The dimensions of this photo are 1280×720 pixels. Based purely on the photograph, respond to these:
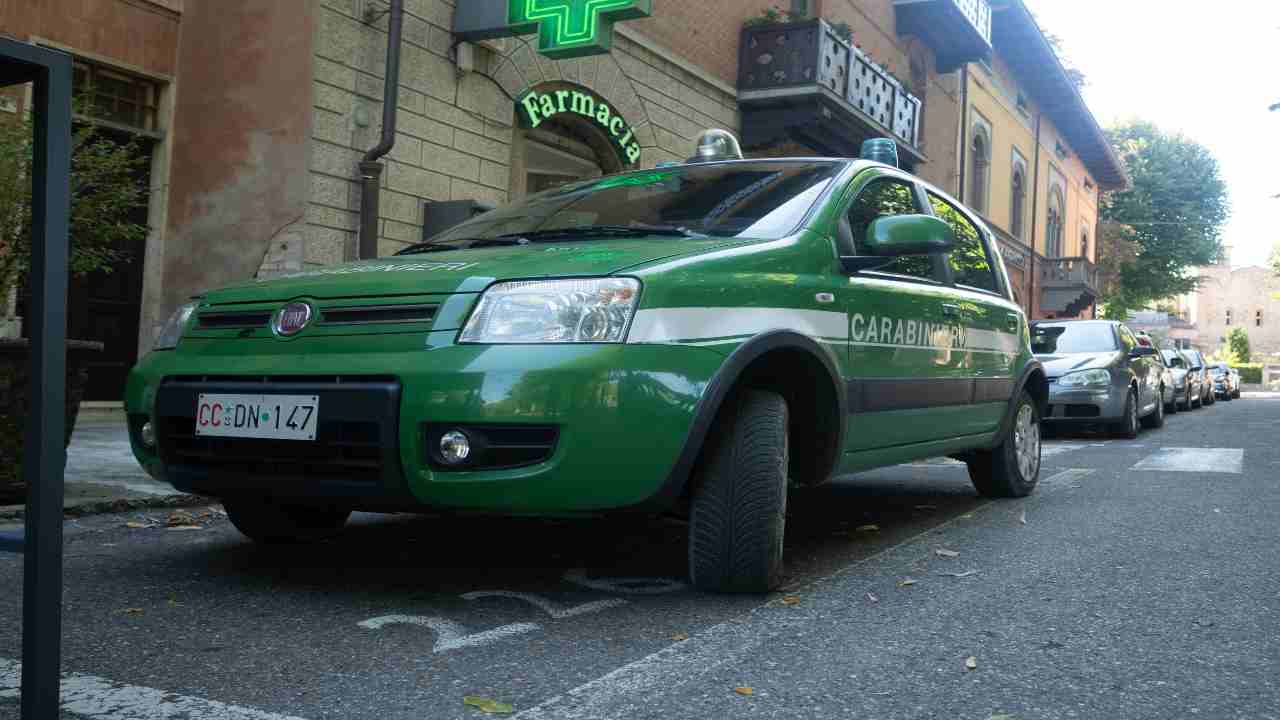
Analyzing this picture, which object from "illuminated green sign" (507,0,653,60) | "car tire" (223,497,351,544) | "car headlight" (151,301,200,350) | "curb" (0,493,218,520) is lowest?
"curb" (0,493,218,520)

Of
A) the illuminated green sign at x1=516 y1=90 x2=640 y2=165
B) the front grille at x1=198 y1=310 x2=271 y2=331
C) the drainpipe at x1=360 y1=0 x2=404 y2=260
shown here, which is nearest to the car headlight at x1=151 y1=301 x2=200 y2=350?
the front grille at x1=198 y1=310 x2=271 y2=331

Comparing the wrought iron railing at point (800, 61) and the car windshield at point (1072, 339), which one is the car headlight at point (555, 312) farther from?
the wrought iron railing at point (800, 61)

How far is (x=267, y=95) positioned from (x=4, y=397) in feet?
18.1

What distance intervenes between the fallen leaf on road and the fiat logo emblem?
1.39m

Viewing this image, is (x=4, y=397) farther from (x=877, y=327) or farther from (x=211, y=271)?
(x=211, y=271)

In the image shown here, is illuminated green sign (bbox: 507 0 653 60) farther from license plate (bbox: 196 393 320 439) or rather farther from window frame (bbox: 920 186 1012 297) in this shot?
license plate (bbox: 196 393 320 439)

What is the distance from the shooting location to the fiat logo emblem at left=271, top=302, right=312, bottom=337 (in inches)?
139

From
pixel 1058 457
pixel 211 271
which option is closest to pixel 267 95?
pixel 211 271

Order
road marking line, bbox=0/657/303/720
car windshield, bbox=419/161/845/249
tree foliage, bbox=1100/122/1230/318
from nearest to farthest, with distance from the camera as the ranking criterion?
road marking line, bbox=0/657/303/720
car windshield, bbox=419/161/845/249
tree foliage, bbox=1100/122/1230/318

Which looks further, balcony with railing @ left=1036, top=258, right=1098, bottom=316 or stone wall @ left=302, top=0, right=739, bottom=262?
balcony with railing @ left=1036, top=258, right=1098, bottom=316

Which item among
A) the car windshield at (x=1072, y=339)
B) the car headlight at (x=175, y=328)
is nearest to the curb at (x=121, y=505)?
the car headlight at (x=175, y=328)

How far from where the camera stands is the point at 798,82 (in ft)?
53.2

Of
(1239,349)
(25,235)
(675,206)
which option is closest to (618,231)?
(675,206)

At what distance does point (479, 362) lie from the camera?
127 inches
